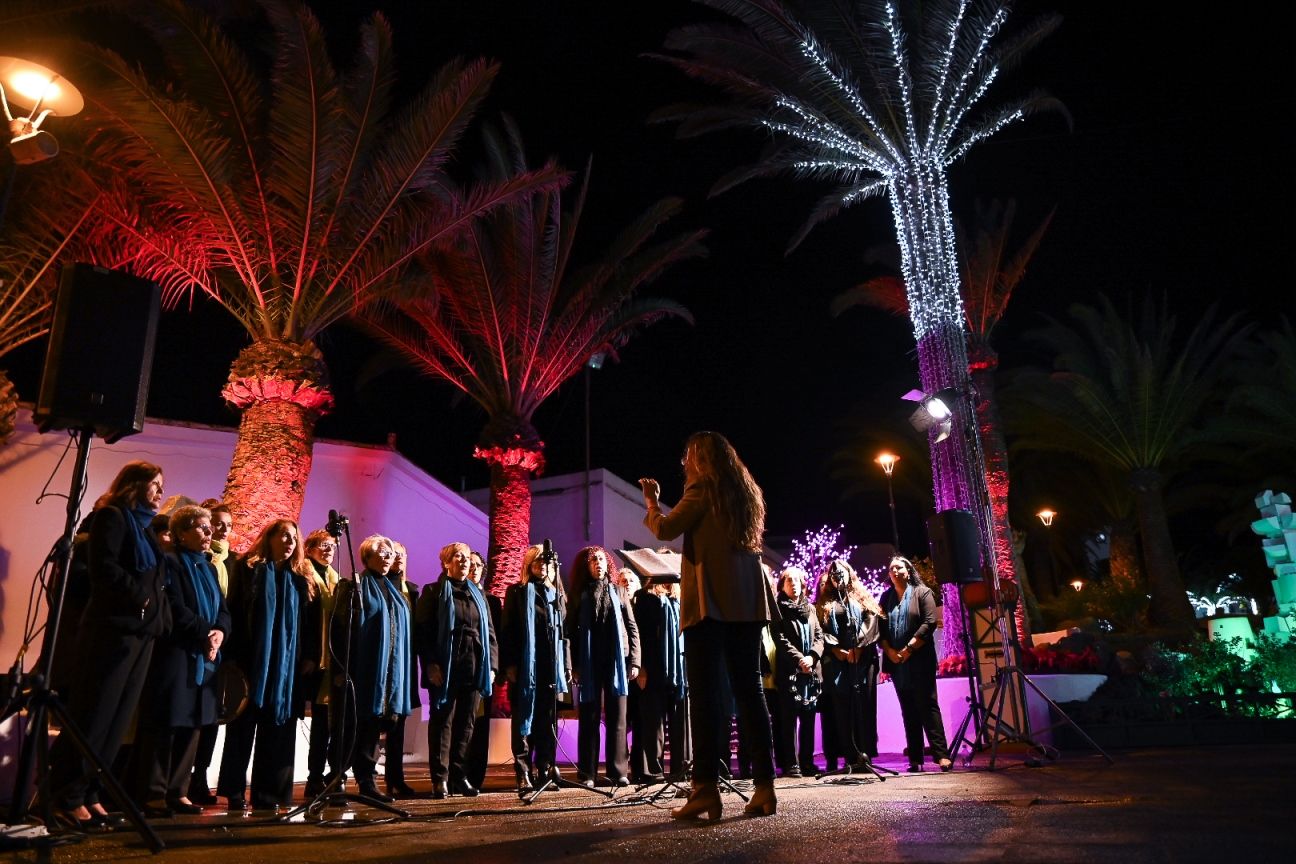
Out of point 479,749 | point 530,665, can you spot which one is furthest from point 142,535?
point 479,749

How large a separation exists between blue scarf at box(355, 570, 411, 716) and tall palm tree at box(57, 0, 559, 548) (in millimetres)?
4876

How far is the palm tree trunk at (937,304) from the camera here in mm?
14109

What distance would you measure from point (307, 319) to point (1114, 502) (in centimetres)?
2459

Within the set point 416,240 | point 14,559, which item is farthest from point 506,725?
point 14,559

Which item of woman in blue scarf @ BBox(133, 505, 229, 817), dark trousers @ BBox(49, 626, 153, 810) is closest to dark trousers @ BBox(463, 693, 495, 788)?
woman in blue scarf @ BBox(133, 505, 229, 817)

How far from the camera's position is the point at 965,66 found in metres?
14.4

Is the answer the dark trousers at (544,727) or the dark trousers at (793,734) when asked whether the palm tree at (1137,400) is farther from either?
the dark trousers at (544,727)

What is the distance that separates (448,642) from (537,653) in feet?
2.91

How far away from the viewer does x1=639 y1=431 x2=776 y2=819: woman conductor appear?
434 centimetres

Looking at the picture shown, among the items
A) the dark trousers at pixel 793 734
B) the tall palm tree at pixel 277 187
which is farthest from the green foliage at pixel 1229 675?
the tall palm tree at pixel 277 187

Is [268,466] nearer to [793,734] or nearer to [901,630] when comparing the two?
[793,734]

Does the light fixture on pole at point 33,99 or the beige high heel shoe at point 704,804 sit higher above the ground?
the light fixture on pole at point 33,99

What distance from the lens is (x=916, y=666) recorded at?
873 cm

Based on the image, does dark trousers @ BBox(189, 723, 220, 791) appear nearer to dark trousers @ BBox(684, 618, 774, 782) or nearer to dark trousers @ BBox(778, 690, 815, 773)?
dark trousers @ BBox(684, 618, 774, 782)
